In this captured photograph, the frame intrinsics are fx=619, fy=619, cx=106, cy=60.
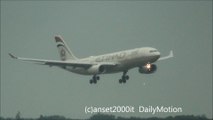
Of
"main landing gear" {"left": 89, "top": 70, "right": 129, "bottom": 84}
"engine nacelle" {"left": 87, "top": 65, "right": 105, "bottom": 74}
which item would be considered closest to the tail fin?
"main landing gear" {"left": 89, "top": 70, "right": 129, "bottom": 84}

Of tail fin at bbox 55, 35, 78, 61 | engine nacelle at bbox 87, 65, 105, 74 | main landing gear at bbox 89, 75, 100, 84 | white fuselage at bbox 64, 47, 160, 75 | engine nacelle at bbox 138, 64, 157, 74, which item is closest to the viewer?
white fuselage at bbox 64, 47, 160, 75

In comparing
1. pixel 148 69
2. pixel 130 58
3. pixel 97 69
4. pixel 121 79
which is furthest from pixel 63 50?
pixel 148 69

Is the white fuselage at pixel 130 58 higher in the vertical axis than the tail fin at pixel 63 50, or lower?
lower

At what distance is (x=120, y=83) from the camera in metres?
60.2

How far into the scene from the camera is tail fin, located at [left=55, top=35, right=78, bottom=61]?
7062 centimetres

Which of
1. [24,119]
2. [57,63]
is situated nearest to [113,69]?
[57,63]

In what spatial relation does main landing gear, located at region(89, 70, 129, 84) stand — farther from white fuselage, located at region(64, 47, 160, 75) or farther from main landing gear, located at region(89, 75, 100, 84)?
white fuselage, located at region(64, 47, 160, 75)

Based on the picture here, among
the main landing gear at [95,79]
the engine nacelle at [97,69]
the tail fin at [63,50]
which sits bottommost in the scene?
the main landing gear at [95,79]

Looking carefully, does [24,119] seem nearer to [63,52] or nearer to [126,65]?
[126,65]

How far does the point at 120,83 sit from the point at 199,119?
1339 cm

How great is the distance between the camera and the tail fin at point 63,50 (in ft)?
232

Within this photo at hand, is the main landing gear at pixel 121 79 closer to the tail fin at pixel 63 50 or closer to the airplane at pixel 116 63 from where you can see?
the airplane at pixel 116 63

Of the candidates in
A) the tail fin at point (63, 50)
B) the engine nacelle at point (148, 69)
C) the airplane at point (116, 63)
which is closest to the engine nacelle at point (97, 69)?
the airplane at point (116, 63)

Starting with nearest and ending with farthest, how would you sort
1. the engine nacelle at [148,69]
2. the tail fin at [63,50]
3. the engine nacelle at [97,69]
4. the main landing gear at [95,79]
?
the engine nacelle at [148,69], the engine nacelle at [97,69], the main landing gear at [95,79], the tail fin at [63,50]
